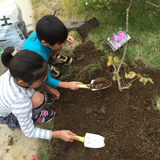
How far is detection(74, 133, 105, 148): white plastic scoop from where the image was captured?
1.44 m

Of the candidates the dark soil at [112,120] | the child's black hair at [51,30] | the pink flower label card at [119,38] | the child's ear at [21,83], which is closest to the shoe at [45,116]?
the dark soil at [112,120]

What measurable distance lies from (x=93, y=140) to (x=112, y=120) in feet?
0.95

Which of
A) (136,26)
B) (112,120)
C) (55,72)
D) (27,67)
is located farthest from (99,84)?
(136,26)

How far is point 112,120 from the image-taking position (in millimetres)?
1543

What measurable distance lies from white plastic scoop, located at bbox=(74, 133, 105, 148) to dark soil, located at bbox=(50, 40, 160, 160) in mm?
57

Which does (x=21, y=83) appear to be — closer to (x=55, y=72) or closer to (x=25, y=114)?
(x=25, y=114)

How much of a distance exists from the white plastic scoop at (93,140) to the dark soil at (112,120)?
6 cm

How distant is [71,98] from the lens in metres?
1.79

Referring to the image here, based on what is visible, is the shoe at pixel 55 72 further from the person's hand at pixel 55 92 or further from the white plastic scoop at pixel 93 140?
the white plastic scoop at pixel 93 140

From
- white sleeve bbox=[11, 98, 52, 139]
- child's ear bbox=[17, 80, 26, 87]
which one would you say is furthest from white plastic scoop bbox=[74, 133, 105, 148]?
child's ear bbox=[17, 80, 26, 87]

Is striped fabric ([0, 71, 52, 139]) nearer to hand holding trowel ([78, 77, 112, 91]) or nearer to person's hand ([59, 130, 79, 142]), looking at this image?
person's hand ([59, 130, 79, 142])

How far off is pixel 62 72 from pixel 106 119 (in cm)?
90

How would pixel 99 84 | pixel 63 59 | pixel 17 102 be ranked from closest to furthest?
pixel 17 102 → pixel 99 84 → pixel 63 59

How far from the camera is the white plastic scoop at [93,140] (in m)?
1.44
